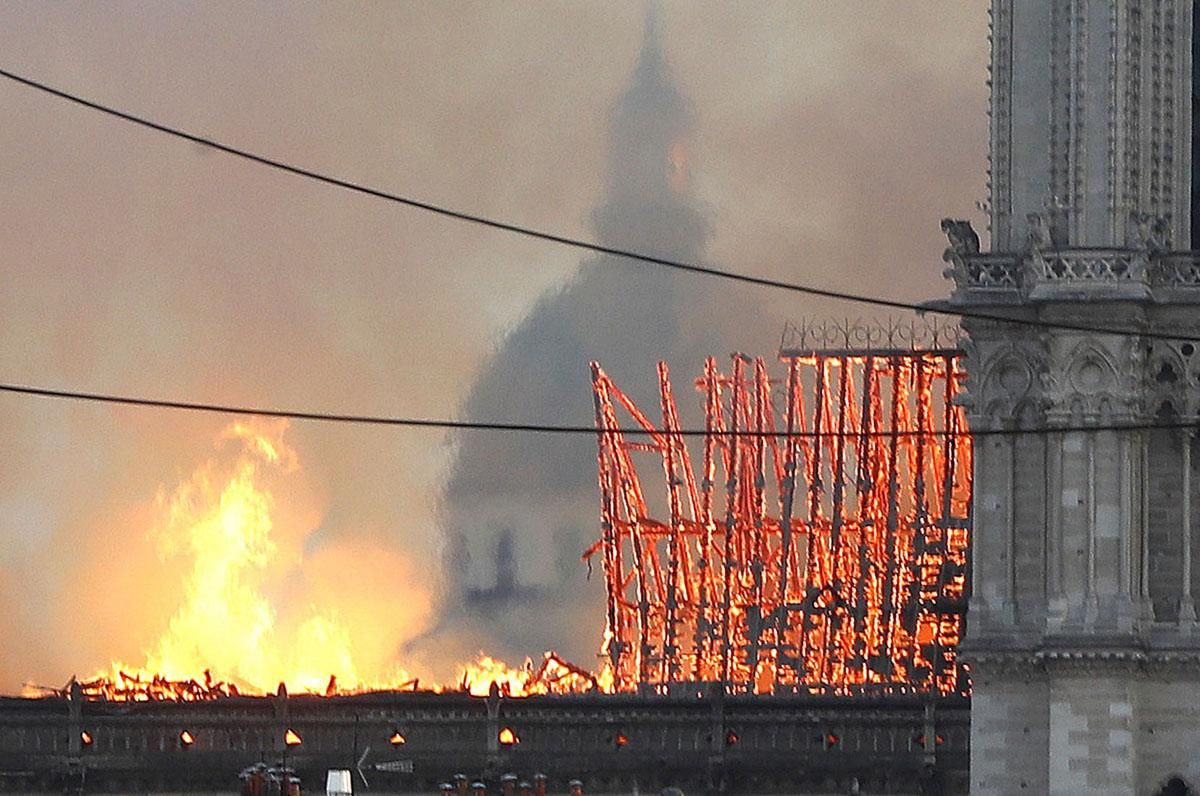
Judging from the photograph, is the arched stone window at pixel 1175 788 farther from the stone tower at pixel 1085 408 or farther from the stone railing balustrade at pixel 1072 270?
the stone railing balustrade at pixel 1072 270

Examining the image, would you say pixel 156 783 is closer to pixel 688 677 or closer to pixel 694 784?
pixel 694 784

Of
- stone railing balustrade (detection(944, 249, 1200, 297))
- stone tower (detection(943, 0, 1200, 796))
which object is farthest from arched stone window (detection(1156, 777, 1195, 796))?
stone railing balustrade (detection(944, 249, 1200, 297))

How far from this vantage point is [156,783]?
96.2 m

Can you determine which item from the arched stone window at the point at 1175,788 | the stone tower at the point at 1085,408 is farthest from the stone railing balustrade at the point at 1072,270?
the arched stone window at the point at 1175,788

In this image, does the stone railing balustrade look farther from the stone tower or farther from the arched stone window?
the arched stone window

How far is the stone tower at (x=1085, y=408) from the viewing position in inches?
3351

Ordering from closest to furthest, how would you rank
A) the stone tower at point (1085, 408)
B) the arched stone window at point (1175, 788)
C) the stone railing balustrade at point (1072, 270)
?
the stone tower at point (1085, 408), the stone railing balustrade at point (1072, 270), the arched stone window at point (1175, 788)

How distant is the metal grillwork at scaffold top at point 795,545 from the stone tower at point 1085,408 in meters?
34.3

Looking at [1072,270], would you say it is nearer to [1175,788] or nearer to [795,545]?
[1175,788]

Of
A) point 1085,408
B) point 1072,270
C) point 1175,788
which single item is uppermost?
point 1072,270

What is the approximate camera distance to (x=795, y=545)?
143875 mm

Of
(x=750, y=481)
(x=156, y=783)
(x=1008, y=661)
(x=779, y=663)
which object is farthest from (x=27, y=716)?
(x=750, y=481)

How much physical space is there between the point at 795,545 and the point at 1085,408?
58.8 m

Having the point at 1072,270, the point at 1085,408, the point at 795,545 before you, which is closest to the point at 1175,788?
the point at 1085,408
